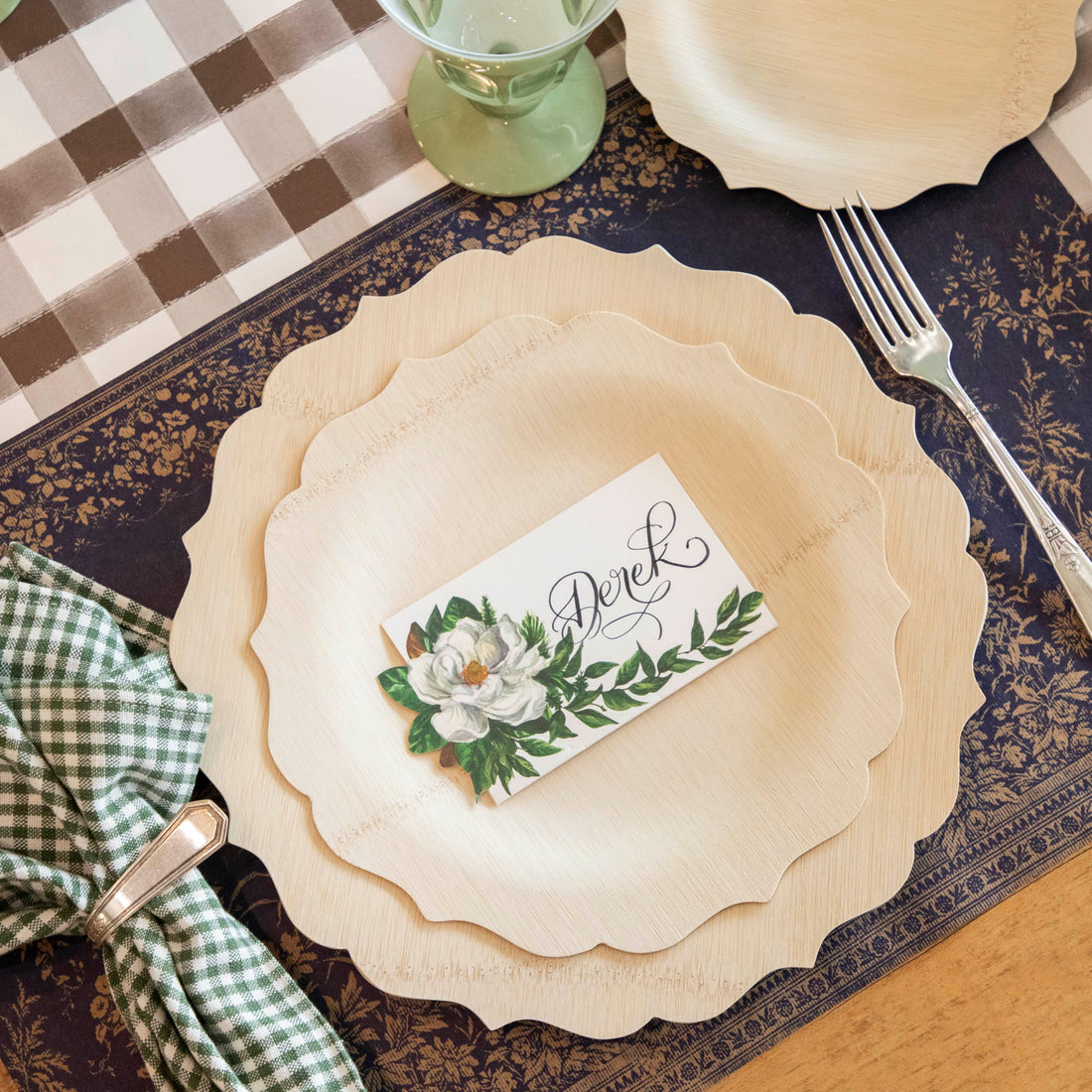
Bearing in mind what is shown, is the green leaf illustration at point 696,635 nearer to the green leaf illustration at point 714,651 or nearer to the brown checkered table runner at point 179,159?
the green leaf illustration at point 714,651

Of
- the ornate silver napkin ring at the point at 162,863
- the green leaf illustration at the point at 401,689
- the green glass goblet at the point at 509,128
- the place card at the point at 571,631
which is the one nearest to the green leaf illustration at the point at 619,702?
the place card at the point at 571,631

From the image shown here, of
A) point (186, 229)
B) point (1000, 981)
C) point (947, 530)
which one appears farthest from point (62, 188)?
point (1000, 981)

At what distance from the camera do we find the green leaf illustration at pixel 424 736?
55 centimetres

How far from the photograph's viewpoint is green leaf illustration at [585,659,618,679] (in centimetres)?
56

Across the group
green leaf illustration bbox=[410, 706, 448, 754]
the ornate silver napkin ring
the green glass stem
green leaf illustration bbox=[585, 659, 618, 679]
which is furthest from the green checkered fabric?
the green glass stem

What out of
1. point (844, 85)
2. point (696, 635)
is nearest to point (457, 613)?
point (696, 635)

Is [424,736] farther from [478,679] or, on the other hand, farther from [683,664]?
[683,664]

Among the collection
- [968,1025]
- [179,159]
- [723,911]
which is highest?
[179,159]

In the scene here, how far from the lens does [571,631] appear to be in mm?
566

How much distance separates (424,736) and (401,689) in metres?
0.03

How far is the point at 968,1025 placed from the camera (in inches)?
22.8

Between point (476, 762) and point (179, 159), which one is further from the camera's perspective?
point (179, 159)

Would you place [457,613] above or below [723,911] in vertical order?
above

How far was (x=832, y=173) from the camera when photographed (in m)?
0.62
